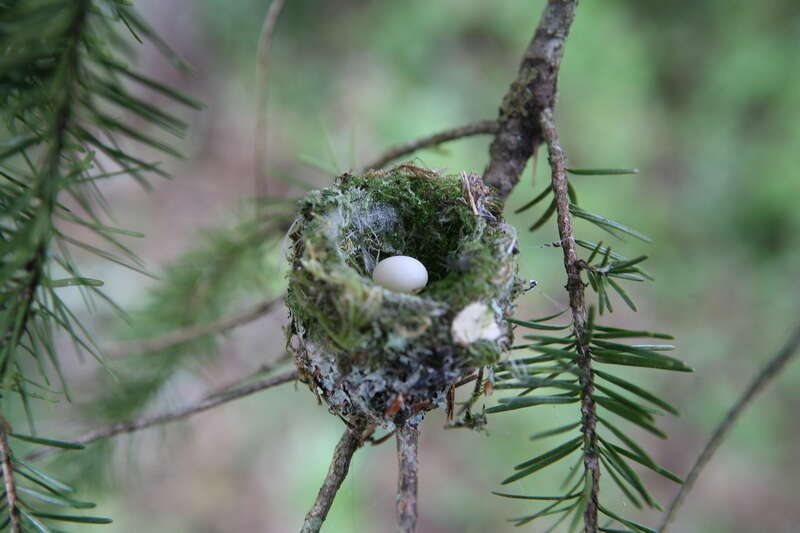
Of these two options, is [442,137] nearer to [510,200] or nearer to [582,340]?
[582,340]

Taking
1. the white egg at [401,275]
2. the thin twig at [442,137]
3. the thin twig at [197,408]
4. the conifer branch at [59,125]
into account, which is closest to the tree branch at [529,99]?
the thin twig at [442,137]

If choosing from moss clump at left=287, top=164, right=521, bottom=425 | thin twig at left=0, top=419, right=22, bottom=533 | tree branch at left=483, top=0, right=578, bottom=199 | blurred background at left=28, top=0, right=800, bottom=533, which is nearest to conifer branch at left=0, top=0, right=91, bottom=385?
thin twig at left=0, top=419, right=22, bottom=533

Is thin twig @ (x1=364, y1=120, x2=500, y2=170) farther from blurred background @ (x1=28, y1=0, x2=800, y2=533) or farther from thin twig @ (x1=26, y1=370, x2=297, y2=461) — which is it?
blurred background @ (x1=28, y1=0, x2=800, y2=533)

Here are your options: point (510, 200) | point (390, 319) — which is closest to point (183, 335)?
point (390, 319)

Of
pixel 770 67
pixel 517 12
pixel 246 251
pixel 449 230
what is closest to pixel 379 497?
pixel 246 251

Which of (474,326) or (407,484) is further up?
(474,326)

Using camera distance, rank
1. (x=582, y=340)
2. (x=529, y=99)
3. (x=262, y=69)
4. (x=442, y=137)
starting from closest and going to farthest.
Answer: (x=582, y=340) < (x=529, y=99) < (x=442, y=137) < (x=262, y=69)
